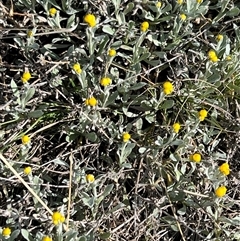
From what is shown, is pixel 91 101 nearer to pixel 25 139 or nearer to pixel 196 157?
pixel 25 139

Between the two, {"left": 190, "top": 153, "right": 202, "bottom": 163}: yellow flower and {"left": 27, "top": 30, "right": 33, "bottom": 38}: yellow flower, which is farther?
{"left": 27, "top": 30, "right": 33, "bottom": 38}: yellow flower

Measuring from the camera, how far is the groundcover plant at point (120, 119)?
6.57ft

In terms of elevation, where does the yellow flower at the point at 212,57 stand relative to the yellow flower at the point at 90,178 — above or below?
above

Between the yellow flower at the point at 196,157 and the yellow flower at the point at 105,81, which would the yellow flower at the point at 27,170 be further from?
the yellow flower at the point at 196,157

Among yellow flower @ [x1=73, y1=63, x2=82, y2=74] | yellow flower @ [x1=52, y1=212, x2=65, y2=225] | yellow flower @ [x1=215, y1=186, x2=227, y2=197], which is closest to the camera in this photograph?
yellow flower @ [x1=52, y1=212, x2=65, y2=225]

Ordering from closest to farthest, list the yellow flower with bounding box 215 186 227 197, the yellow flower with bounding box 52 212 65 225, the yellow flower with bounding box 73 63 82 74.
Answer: the yellow flower with bounding box 52 212 65 225 < the yellow flower with bounding box 215 186 227 197 < the yellow flower with bounding box 73 63 82 74

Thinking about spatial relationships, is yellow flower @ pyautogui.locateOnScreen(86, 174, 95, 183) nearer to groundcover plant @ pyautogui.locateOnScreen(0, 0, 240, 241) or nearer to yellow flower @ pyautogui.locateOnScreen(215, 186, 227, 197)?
groundcover plant @ pyautogui.locateOnScreen(0, 0, 240, 241)

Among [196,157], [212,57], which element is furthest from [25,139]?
[212,57]

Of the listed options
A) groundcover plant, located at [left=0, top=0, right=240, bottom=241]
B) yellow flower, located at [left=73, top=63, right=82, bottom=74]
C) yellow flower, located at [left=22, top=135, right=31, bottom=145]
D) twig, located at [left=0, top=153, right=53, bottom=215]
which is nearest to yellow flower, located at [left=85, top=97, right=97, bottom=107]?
groundcover plant, located at [left=0, top=0, right=240, bottom=241]

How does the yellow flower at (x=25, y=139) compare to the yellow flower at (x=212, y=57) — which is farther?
the yellow flower at (x=212, y=57)

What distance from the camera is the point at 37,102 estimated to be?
214 cm

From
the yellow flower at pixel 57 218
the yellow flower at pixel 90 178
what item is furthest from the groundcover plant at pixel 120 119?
the yellow flower at pixel 57 218

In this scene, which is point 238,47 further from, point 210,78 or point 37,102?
point 37,102

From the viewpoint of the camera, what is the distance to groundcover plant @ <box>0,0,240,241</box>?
2.00 meters
